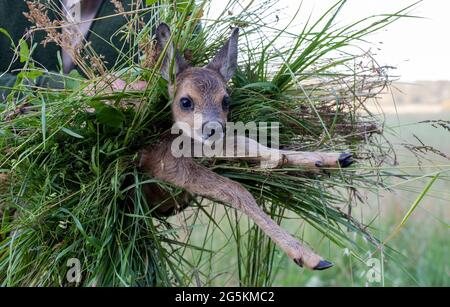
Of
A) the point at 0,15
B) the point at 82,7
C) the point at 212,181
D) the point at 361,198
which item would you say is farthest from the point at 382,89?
the point at 0,15

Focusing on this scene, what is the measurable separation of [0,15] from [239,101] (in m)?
1.28

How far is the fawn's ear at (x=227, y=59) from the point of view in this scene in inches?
62.9

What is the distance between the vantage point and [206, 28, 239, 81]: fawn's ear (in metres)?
1.60

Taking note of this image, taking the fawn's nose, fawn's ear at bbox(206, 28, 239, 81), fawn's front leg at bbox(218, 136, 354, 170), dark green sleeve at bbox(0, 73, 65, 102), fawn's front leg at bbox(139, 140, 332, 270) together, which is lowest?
fawn's front leg at bbox(139, 140, 332, 270)

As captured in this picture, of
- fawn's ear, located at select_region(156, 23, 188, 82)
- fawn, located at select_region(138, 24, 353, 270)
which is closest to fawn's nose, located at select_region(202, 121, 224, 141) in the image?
fawn, located at select_region(138, 24, 353, 270)

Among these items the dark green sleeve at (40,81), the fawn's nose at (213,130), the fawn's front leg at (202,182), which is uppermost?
the dark green sleeve at (40,81)

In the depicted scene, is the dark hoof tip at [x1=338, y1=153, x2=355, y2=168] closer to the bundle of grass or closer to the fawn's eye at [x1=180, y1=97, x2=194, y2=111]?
the bundle of grass

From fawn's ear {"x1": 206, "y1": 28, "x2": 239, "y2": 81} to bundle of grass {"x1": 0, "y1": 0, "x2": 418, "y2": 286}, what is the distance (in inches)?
2.7

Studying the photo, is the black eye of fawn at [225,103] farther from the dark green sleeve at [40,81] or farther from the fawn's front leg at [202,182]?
the dark green sleeve at [40,81]

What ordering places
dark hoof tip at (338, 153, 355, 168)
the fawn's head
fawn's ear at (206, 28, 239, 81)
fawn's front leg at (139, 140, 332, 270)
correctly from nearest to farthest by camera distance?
dark hoof tip at (338, 153, 355, 168) < fawn's front leg at (139, 140, 332, 270) < the fawn's head < fawn's ear at (206, 28, 239, 81)

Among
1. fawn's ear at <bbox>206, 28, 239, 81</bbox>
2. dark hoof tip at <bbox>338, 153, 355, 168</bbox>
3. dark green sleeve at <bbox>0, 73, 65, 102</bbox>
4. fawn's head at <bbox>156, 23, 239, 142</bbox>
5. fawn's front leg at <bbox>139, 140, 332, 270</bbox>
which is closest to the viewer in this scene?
dark hoof tip at <bbox>338, 153, 355, 168</bbox>

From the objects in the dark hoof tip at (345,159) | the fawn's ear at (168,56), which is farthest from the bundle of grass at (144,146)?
the dark hoof tip at (345,159)

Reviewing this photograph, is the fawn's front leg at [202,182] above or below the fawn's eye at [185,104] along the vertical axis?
below

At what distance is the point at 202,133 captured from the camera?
4.92 ft
